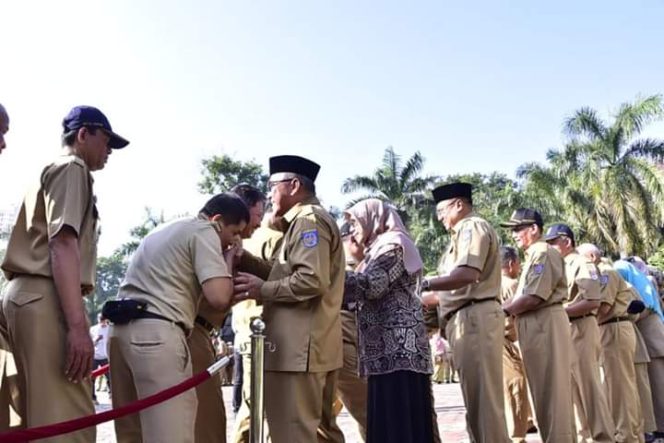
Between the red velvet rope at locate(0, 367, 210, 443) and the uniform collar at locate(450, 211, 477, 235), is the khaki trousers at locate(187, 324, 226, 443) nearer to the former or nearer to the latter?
the red velvet rope at locate(0, 367, 210, 443)

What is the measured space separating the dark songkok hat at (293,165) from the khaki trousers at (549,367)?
257 centimetres

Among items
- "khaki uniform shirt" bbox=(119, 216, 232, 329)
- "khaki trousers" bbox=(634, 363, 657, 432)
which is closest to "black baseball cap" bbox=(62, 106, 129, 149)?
"khaki uniform shirt" bbox=(119, 216, 232, 329)

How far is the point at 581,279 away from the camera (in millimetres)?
6637

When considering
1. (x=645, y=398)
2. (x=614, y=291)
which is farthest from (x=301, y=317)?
(x=645, y=398)

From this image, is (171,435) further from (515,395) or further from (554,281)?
(515,395)

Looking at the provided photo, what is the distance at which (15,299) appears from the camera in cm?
308

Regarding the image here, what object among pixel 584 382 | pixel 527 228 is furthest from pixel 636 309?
Answer: pixel 527 228

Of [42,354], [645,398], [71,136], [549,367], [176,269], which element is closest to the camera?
[42,354]

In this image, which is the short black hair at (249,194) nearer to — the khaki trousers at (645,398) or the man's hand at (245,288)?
the man's hand at (245,288)

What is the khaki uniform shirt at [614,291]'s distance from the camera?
7.08 meters

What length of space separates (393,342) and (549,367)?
1954 mm

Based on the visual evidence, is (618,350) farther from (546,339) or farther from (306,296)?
(306,296)

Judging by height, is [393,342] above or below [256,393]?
above

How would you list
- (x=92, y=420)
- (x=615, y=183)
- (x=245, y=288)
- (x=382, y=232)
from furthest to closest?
(x=615, y=183)
(x=382, y=232)
(x=245, y=288)
(x=92, y=420)
